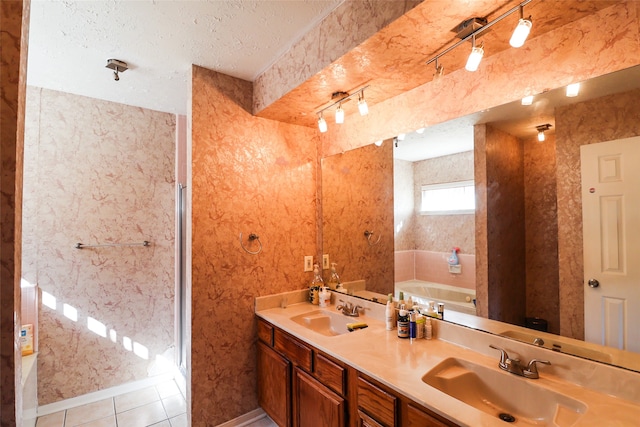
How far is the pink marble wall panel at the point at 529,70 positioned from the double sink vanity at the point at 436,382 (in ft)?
3.86

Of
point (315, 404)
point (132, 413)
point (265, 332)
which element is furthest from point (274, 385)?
point (132, 413)

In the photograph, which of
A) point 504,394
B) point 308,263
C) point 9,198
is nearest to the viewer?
point 9,198

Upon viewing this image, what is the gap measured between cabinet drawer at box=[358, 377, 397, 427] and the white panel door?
2.87 feet

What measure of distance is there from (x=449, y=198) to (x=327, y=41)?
3.64 ft

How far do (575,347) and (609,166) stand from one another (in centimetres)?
76

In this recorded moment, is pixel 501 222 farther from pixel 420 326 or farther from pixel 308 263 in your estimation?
pixel 308 263

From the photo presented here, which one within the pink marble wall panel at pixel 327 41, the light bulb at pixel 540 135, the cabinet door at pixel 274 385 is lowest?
the cabinet door at pixel 274 385

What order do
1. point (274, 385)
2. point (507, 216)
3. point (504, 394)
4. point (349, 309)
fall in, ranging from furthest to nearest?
point (349, 309) < point (274, 385) < point (507, 216) < point (504, 394)

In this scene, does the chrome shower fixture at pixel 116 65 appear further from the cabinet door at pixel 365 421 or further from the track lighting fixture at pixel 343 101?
the cabinet door at pixel 365 421

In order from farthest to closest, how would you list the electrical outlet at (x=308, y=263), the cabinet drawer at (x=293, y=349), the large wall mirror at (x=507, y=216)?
the electrical outlet at (x=308, y=263) → the cabinet drawer at (x=293, y=349) → the large wall mirror at (x=507, y=216)

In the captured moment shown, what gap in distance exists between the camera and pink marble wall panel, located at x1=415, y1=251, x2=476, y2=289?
1.68 m

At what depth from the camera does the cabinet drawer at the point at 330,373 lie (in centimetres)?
158

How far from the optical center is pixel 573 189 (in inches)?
52.2

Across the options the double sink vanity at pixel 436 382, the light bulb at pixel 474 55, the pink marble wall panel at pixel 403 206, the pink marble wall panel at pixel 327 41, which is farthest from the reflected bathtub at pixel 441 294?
the pink marble wall panel at pixel 327 41
